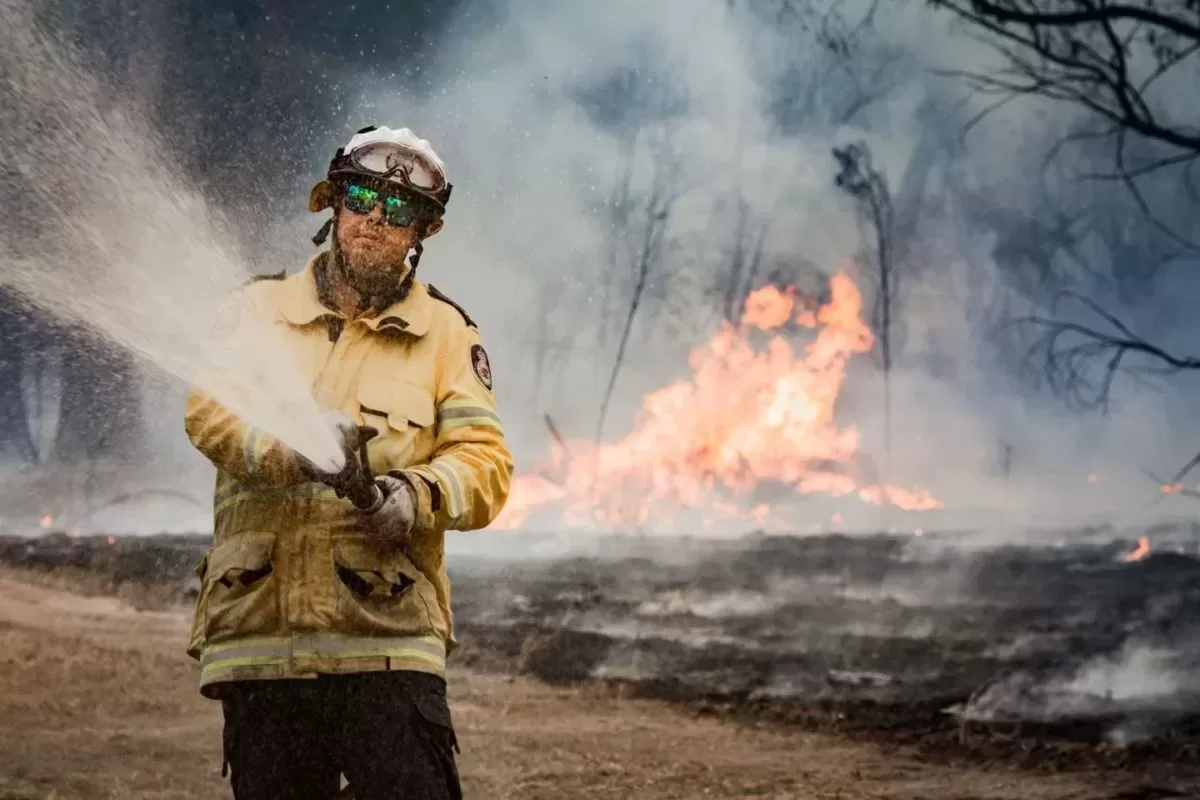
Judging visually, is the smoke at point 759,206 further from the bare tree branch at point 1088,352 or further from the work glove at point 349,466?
the work glove at point 349,466

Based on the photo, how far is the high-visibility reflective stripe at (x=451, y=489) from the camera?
284 cm

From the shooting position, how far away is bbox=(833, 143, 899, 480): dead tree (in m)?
4.91

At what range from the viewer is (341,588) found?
2.90 metres

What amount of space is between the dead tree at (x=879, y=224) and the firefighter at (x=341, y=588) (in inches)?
93.0

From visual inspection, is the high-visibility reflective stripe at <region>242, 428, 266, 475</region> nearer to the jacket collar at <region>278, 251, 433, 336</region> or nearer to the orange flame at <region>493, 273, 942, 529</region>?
the jacket collar at <region>278, 251, 433, 336</region>

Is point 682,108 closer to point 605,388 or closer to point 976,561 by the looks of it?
point 605,388

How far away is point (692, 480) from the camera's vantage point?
4801mm

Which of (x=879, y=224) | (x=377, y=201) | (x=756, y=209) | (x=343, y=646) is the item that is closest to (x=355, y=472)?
(x=343, y=646)

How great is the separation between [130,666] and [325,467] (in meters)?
2.11

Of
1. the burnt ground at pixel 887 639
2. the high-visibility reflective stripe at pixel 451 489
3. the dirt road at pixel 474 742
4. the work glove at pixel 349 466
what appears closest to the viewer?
the work glove at pixel 349 466

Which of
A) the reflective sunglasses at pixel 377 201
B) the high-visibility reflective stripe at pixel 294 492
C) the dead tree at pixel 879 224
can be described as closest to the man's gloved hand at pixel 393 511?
the high-visibility reflective stripe at pixel 294 492

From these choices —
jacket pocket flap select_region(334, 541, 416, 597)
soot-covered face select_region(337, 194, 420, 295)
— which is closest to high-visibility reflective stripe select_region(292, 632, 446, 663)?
jacket pocket flap select_region(334, 541, 416, 597)

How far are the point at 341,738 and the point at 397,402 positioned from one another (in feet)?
2.72

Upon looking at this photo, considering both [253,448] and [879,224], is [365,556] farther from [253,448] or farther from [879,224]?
[879,224]
